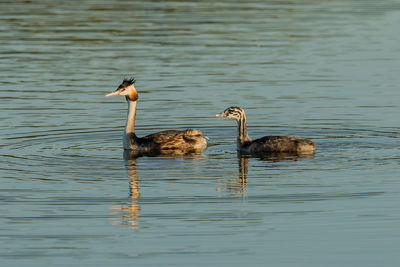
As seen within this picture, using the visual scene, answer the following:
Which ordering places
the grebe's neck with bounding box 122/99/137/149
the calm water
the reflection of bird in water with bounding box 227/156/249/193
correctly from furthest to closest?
the grebe's neck with bounding box 122/99/137/149 < the reflection of bird in water with bounding box 227/156/249/193 < the calm water

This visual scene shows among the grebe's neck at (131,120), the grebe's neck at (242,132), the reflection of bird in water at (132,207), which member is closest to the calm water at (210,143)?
the reflection of bird in water at (132,207)

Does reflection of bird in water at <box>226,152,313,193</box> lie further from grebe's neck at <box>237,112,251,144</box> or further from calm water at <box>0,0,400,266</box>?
grebe's neck at <box>237,112,251,144</box>

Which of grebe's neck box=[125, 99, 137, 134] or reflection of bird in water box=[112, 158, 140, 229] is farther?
grebe's neck box=[125, 99, 137, 134]

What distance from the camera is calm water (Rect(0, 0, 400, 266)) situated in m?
12.7

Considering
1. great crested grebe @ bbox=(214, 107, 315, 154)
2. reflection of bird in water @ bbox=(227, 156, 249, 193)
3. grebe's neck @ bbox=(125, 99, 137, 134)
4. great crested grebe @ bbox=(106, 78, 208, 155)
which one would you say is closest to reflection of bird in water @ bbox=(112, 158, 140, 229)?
reflection of bird in water @ bbox=(227, 156, 249, 193)

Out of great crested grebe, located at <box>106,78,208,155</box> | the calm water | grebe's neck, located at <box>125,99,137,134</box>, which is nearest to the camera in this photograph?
the calm water

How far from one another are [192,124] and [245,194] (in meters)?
7.04

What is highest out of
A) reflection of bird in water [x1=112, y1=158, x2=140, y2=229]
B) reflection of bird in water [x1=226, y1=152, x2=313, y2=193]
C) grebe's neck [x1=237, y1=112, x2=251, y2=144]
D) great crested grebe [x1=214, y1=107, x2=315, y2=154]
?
grebe's neck [x1=237, y1=112, x2=251, y2=144]

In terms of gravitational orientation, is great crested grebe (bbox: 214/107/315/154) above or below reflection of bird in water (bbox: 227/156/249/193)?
above

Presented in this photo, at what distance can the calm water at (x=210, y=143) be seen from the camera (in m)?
12.7

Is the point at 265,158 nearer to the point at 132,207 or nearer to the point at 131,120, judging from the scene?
the point at 131,120

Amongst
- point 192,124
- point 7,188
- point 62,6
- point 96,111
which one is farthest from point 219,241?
point 62,6

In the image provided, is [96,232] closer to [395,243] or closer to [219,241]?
[219,241]

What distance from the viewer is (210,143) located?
2086 cm
